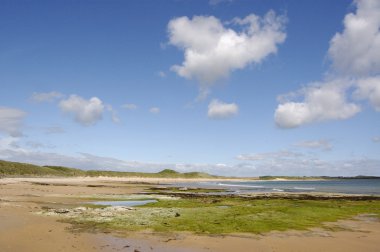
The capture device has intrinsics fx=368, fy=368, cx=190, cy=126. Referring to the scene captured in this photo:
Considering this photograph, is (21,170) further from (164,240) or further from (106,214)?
(164,240)

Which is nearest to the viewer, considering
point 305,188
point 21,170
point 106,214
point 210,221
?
point 210,221

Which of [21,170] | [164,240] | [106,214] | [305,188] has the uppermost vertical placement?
[21,170]

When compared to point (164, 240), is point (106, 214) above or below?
above

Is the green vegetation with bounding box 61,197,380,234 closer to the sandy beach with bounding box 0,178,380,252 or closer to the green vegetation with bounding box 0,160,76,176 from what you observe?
the sandy beach with bounding box 0,178,380,252

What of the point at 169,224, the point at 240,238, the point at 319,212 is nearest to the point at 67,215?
the point at 169,224

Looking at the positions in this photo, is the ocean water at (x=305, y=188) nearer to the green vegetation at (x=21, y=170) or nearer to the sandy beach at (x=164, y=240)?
the sandy beach at (x=164, y=240)

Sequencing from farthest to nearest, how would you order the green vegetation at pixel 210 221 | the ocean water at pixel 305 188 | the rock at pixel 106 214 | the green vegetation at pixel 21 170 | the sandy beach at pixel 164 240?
the green vegetation at pixel 21 170, the ocean water at pixel 305 188, the rock at pixel 106 214, the green vegetation at pixel 210 221, the sandy beach at pixel 164 240

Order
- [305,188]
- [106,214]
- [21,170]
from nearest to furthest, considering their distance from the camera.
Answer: [106,214] → [305,188] → [21,170]

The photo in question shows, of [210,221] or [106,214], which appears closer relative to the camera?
[210,221]

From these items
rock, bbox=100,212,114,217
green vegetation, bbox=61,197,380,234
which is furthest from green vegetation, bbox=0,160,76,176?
green vegetation, bbox=61,197,380,234

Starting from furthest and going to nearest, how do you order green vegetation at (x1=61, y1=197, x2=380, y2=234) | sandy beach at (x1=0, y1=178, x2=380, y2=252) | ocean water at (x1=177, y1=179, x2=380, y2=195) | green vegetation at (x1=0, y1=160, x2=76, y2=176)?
green vegetation at (x1=0, y1=160, x2=76, y2=176), ocean water at (x1=177, y1=179, x2=380, y2=195), green vegetation at (x1=61, y1=197, x2=380, y2=234), sandy beach at (x1=0, y1=178, x2=380, y2=252)

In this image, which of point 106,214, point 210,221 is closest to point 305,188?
point 210,221

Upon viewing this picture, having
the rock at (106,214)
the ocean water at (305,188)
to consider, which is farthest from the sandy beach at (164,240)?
the ocean water at (305,188)

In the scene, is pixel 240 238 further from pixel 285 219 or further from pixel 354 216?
pixel 354 216
